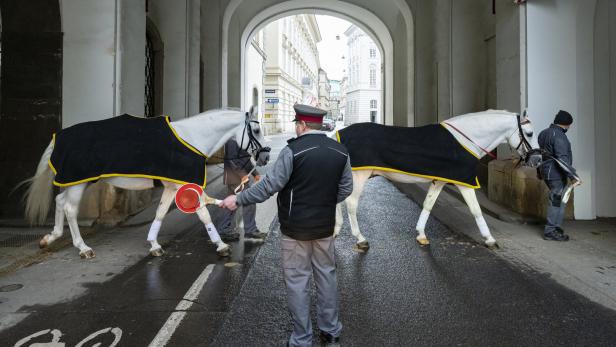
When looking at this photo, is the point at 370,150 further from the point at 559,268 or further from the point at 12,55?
the point at 12,55

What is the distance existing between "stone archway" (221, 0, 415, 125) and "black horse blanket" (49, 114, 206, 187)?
1358 cm

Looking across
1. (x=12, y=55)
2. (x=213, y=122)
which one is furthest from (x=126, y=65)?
(x=213, y=122)

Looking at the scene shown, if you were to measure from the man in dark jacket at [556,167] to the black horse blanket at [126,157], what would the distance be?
16.4 feet

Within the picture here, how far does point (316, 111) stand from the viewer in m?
3.39

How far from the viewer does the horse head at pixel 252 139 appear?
6176 millimetres

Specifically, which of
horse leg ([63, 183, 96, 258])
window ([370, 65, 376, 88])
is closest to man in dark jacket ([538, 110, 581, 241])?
horse leg ([63, 183, 96, 258])

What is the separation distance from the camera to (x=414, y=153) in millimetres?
6395

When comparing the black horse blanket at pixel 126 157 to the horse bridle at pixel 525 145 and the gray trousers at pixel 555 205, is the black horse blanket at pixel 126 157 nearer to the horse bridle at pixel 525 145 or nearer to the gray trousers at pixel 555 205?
the horse bridle at pixel 525 145

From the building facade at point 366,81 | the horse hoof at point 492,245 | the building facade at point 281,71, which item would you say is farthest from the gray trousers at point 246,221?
the building facade at point 366,81

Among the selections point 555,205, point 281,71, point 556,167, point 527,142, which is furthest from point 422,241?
point 281,71

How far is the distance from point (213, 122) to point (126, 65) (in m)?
3.30

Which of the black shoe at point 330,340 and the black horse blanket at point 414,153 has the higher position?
the black horse blanket at point 414,153

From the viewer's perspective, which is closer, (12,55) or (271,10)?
(12,55)

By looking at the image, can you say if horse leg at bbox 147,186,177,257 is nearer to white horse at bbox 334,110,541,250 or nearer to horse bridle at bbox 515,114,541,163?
white horse at bbox 334,110,541,250
